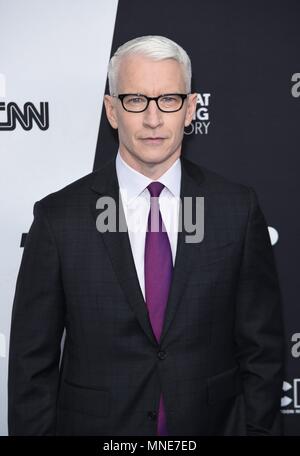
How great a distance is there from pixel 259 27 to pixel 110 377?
1.42 meters

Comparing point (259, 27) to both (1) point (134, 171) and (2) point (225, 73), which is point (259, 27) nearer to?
(2) point (225, 73)

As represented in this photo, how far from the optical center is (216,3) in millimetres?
2273

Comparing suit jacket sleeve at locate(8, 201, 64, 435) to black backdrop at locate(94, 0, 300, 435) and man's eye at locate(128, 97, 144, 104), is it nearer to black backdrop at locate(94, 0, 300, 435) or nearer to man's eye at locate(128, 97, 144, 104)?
man's eye at locate(128, 97, 144, 104)

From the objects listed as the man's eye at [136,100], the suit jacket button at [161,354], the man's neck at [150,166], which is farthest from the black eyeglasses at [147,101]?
the suit jacket button at [161,354]

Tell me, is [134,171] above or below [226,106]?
below

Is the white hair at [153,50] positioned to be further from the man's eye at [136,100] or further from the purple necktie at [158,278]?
the purple necktie at [158,278]

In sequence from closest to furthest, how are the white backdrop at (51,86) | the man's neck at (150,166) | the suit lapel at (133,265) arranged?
the suit lapel at (133,265) < the man's neck at (150,166) < the white backdrop at (51,86)

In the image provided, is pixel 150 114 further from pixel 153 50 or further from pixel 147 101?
pixel 153 50

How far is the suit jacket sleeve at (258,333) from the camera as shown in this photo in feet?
6.33

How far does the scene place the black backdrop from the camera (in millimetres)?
2254

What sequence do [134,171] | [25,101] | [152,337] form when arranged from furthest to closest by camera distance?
[25,101] → [134,171] → [152,337]

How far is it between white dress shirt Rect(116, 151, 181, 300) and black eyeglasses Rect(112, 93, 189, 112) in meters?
0.18

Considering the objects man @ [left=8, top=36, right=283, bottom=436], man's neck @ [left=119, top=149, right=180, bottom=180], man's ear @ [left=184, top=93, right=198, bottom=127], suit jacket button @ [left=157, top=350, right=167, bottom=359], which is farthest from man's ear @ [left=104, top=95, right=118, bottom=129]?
suit jacket button @ [left=157, top=350, right=167, bottom=359]
